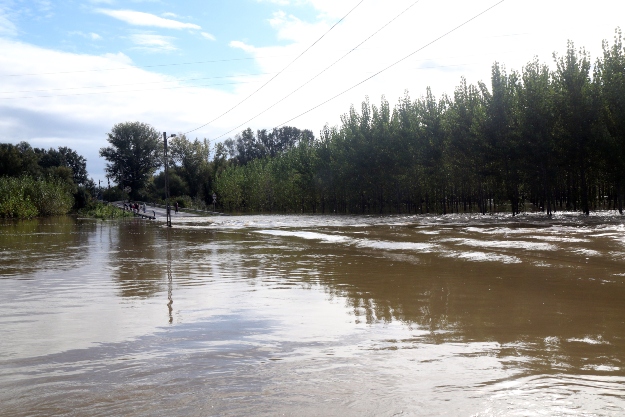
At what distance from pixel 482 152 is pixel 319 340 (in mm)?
42158

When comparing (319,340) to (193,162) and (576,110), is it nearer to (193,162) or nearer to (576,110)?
(576,110)

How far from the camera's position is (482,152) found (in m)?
46.9

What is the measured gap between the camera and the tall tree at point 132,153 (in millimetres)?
139875

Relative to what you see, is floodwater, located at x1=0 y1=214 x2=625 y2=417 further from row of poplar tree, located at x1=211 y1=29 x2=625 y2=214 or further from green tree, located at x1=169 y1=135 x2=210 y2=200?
green tree, located at x1=169 y1=135 x2=210 y2=200

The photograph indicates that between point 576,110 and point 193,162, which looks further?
point 193,162

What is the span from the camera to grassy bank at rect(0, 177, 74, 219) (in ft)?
200

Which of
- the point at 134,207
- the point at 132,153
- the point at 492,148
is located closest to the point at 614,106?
the point at 492,148

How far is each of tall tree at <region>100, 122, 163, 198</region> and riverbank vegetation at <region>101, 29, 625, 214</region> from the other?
58.4 meters

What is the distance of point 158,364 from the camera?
6281mm

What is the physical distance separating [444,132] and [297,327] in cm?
4771

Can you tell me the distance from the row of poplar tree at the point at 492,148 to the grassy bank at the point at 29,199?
28.8m

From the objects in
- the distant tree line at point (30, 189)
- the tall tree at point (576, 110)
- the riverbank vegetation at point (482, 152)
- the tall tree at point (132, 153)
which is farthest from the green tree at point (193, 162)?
the tall tree at point (576, 110)

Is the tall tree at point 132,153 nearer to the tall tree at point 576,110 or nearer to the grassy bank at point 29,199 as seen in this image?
the grassy bank at point 29,199

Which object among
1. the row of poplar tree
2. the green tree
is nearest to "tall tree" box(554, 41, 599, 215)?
the row of poplar tree
